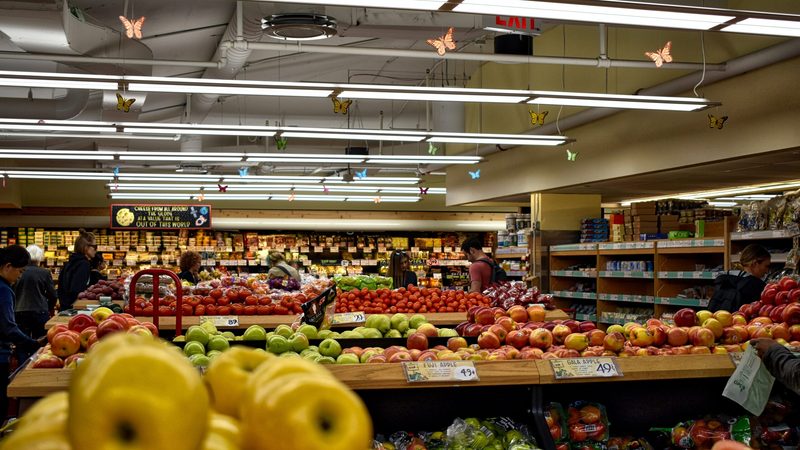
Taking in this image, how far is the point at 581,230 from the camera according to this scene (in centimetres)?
1298

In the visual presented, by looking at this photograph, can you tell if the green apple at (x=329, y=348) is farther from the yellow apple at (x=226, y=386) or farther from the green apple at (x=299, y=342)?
the yellow apple at (x=226, y=386)

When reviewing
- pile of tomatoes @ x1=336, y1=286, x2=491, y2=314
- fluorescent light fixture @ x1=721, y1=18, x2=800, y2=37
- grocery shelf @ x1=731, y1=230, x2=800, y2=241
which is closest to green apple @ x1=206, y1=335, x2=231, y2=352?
fluorescent light fixture @ x1=721, y1=18, x2=800, y2=37

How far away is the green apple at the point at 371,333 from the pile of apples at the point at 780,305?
1.93 m

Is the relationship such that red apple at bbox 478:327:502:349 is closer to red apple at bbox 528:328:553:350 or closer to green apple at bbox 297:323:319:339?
Answer: red apple at bbox 528:328:553:350

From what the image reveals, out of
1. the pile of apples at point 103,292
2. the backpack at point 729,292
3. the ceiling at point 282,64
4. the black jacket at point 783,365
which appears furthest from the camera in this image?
the pile of apples at point 103,292

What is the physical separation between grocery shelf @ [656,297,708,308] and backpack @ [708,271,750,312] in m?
2.04

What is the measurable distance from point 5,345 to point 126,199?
13.6m

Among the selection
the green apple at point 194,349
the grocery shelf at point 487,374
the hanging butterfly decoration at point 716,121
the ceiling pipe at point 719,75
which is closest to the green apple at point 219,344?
the green apple at point 194,349

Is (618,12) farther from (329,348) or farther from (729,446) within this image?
(729,446)

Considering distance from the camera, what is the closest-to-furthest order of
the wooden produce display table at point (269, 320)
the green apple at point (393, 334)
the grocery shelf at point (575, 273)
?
the green apple at point (393, 334) < the wooden produce display table at point (269, 320) < the grocery shelf at point (575, 273)

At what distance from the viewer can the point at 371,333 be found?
16.1 feet

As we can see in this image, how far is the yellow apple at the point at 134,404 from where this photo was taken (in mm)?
858

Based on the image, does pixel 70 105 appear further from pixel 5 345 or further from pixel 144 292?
pixel 5 345

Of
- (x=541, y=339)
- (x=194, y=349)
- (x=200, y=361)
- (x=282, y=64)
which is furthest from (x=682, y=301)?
(x=282, y=64)
